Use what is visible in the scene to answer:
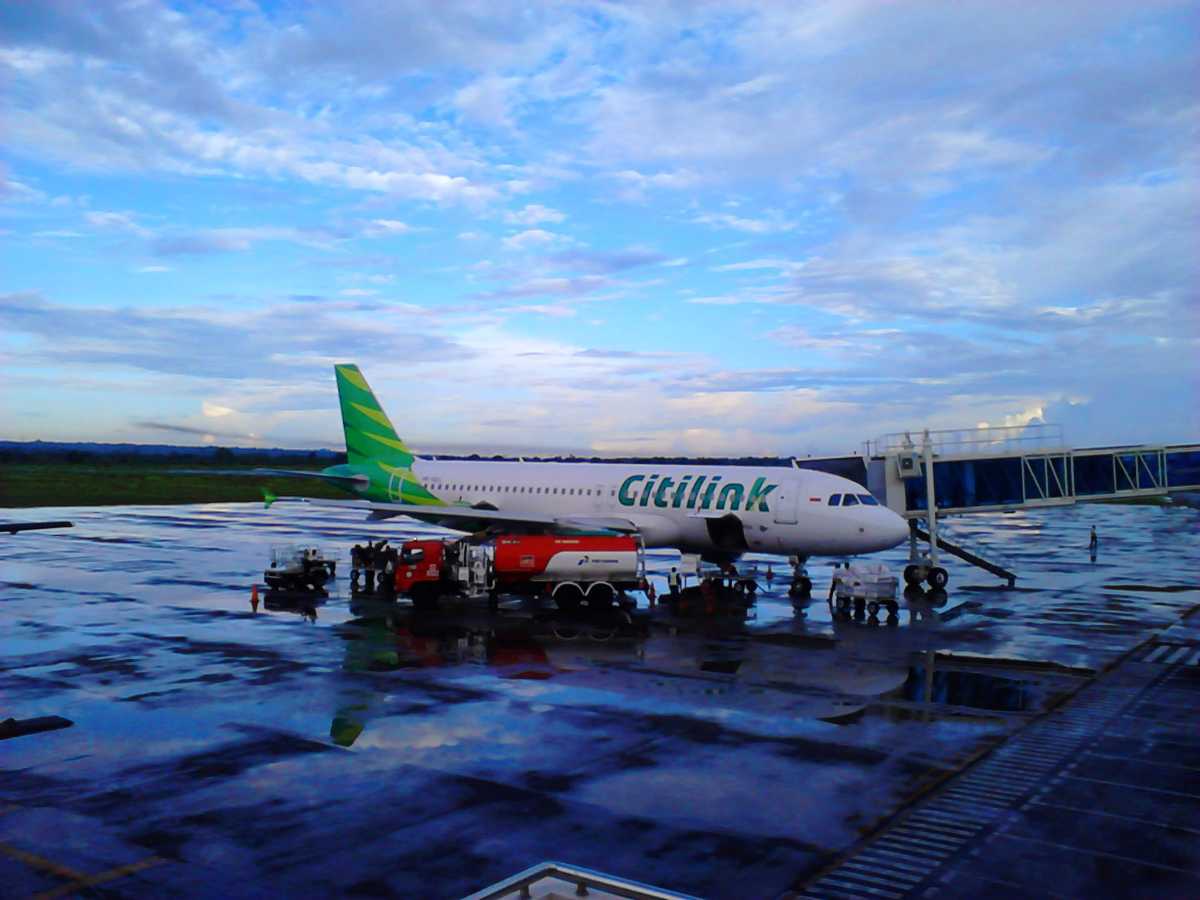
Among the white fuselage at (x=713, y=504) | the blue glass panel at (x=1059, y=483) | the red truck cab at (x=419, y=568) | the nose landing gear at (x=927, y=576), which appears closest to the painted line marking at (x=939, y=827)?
the red truck cab at (x=419, y=568)

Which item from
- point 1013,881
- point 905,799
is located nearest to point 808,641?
point 905,799

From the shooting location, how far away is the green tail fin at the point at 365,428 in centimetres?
5266

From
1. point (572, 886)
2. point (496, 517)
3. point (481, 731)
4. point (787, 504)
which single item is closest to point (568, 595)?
point (496, 517)

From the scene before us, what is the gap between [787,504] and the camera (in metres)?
36.5

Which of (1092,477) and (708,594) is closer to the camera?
(708,594)

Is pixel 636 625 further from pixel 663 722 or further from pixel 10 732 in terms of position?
pixel 10 732

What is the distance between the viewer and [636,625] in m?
30.1

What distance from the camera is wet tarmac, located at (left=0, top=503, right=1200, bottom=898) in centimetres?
1241

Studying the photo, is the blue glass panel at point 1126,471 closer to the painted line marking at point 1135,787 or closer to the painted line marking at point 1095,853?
the painted line marking at point 1135,787

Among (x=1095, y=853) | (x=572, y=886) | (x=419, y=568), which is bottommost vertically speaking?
(x=1095, y=853)

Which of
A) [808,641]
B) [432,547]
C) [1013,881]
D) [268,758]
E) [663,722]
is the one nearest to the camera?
[1013,881]

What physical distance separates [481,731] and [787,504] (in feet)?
69.1

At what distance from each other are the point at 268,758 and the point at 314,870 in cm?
484

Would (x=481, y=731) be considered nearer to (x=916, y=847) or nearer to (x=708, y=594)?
(x=916, y=847)
